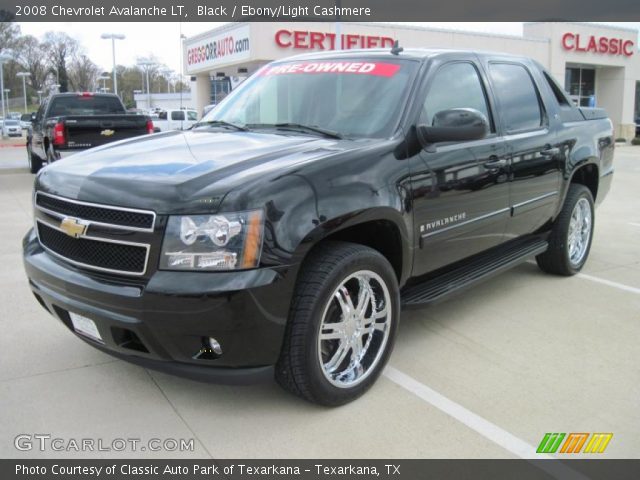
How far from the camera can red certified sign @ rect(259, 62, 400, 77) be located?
4059 mm

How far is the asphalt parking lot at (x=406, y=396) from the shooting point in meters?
3.01

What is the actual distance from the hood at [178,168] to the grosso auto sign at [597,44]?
29.5 m

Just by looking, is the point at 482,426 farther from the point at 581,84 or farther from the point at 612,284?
the point at 581,84

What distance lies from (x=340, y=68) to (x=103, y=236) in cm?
207

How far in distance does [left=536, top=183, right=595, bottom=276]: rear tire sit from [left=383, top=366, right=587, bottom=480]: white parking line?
2.56 meters

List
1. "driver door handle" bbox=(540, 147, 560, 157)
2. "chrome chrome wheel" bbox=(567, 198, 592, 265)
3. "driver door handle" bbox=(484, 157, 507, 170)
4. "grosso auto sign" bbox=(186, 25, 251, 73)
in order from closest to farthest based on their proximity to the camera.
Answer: "driver door handle" bbox=(484, 157, 507, 170) → "driver door handle" bbox=(540, 147, 560, 157) → "chrome chrome wheel" bbox=(567, 198, 592, 265) → "grosso auto sign" bbox=(186, 25, 251, 73)

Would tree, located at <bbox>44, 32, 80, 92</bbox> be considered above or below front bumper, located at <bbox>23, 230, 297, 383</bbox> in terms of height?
above

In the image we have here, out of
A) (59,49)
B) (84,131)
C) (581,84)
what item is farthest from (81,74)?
(84,131)

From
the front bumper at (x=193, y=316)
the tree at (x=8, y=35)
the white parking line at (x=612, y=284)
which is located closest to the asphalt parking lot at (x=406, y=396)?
the front bumper at (x=193, y=316)

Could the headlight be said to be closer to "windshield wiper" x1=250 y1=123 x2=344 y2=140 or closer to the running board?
"windshield wiper" x1=250 y1=123 x2=344 y2=140

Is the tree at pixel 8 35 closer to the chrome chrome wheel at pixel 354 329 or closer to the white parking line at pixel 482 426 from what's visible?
the chrome chrome wheel at pixel 354 329

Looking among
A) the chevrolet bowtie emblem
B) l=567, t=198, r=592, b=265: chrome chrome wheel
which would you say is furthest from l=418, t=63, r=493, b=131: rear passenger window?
the chevrolet bowtie emblem

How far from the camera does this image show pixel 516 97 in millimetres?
4941
